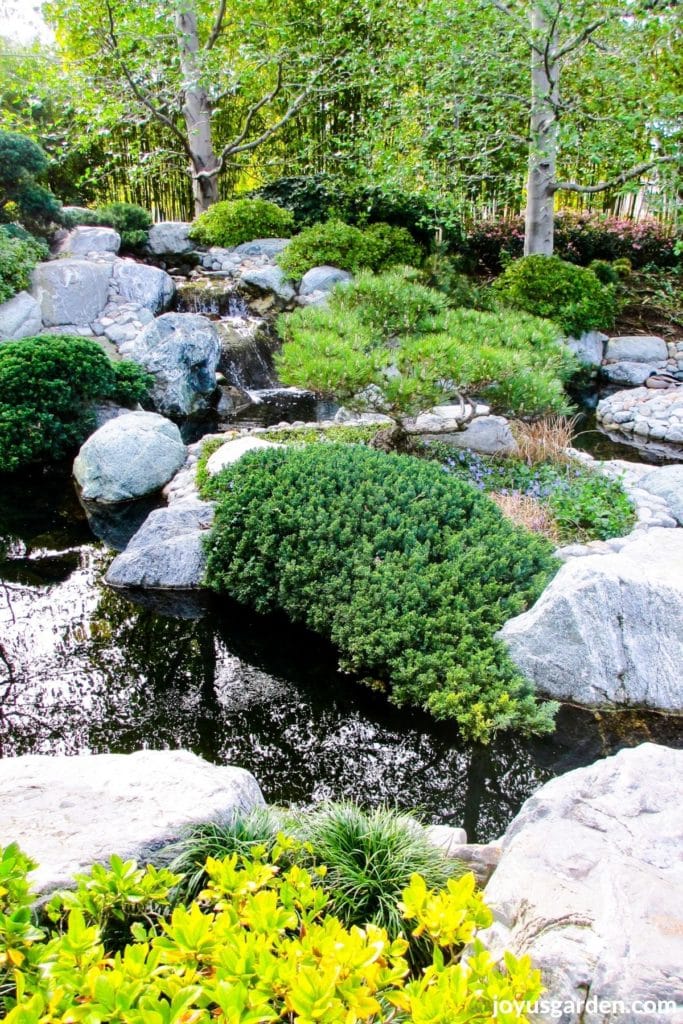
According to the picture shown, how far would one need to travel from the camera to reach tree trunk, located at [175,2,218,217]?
13312 mm

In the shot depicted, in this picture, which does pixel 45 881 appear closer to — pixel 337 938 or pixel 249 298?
pixel 337 938

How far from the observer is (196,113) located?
1565 centimetres

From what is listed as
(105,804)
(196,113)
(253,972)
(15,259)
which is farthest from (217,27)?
(253,972)

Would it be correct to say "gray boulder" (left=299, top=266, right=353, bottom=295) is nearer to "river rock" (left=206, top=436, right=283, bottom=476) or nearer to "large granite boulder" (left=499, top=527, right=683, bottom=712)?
"river rock" (left=206, top=436, right=283, bottom=476)

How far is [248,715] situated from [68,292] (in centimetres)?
958

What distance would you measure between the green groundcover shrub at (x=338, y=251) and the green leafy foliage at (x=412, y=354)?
6077 mm

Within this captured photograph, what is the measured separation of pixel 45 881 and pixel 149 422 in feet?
20.8

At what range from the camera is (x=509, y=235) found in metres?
15.9

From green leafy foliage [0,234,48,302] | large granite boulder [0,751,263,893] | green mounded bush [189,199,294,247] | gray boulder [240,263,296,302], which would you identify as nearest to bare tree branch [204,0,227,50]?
green mounded bush [189,199,294,247]

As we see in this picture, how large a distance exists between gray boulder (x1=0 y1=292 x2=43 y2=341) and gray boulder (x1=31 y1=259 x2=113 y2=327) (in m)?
0.39

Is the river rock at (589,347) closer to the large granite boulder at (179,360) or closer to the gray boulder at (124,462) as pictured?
the large granite boulder at (179,360)

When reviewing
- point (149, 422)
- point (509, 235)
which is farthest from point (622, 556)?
point (509, 235)

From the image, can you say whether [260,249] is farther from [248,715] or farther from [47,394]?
[248,715]

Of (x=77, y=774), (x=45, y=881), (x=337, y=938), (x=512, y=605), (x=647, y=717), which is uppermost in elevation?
(x=337, y=938)
